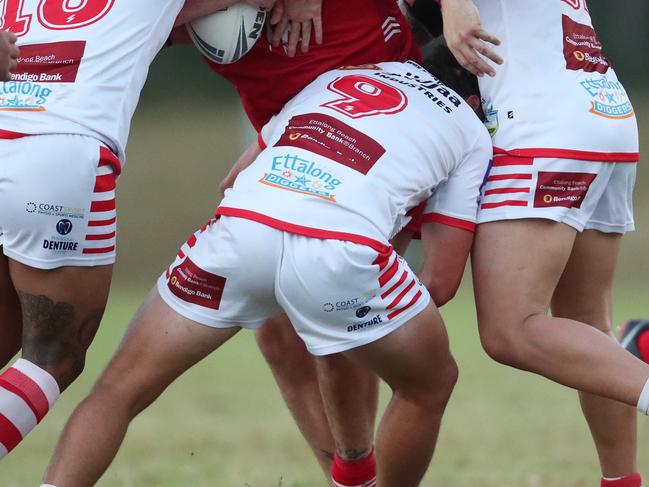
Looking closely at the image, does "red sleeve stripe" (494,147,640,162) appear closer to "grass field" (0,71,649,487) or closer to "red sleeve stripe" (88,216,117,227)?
"red sleeve stripe" (88,216,117,227)

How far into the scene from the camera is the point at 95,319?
3.59 m

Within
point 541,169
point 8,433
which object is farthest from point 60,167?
point 541,169

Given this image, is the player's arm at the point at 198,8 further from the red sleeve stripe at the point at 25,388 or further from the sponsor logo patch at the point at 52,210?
the red sleeve stripe at the point at 25,388

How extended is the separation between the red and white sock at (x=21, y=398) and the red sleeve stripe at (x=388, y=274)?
1079 millimetres

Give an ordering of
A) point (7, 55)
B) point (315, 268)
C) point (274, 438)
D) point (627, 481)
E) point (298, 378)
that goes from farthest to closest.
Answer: point (274, 438), point (298, 378), point (627, 481), point (315, 268), point (7, 55)

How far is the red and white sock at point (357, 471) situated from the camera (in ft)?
13.6

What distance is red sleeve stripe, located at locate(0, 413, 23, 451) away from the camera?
3.46m

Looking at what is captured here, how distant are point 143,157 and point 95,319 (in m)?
10.6

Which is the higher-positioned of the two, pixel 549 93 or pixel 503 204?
pixel 549 93

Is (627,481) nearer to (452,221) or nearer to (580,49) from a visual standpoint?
(452,221)

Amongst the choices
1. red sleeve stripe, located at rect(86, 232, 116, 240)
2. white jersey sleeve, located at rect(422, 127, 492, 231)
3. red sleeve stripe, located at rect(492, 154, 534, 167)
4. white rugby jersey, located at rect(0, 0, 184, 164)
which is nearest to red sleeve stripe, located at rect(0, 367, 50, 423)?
red sleeve stripe, located at rect(86, 232, 116, 240)

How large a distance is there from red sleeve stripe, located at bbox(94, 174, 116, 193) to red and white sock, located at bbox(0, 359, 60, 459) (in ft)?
1.93

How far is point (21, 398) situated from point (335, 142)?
123 centimetres

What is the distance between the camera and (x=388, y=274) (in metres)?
→ 3.34
